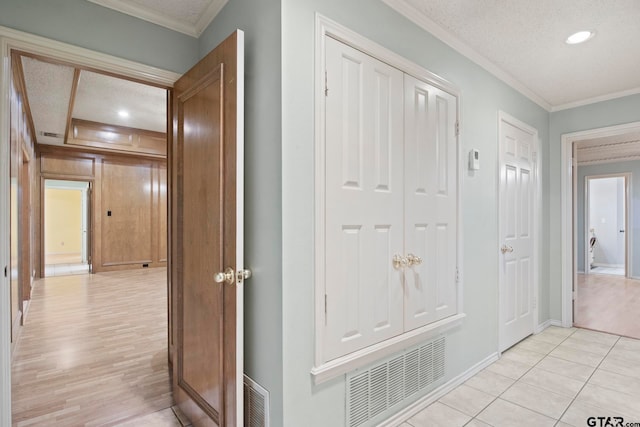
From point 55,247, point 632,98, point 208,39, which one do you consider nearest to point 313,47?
point 208,39

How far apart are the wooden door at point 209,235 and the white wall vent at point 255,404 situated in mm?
104

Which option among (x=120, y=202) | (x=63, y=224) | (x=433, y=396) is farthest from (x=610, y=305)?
(x=63, y=224)

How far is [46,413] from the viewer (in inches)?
80.8

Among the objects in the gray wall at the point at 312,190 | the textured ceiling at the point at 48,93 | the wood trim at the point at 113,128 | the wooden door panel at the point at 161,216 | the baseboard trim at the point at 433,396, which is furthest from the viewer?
the wooden door panel at the point at 161,216

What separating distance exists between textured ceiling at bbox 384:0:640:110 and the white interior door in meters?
0.51

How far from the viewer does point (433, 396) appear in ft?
7.00

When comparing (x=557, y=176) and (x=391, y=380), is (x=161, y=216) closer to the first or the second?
(x=391, y=380)

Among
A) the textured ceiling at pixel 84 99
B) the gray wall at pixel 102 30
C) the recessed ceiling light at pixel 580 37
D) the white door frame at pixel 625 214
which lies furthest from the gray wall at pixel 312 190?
the white door frame at pixel 625 214

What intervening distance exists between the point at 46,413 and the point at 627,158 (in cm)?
969

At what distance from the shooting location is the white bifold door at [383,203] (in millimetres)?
1619

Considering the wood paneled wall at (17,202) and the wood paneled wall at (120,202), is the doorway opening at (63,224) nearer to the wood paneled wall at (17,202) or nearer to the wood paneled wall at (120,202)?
the wood paneled wall at (120,202)

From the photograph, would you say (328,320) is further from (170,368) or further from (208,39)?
(208,39)

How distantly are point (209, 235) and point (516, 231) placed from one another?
292 centimetres

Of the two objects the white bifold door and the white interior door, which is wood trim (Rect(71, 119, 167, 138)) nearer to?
the white bifold door
